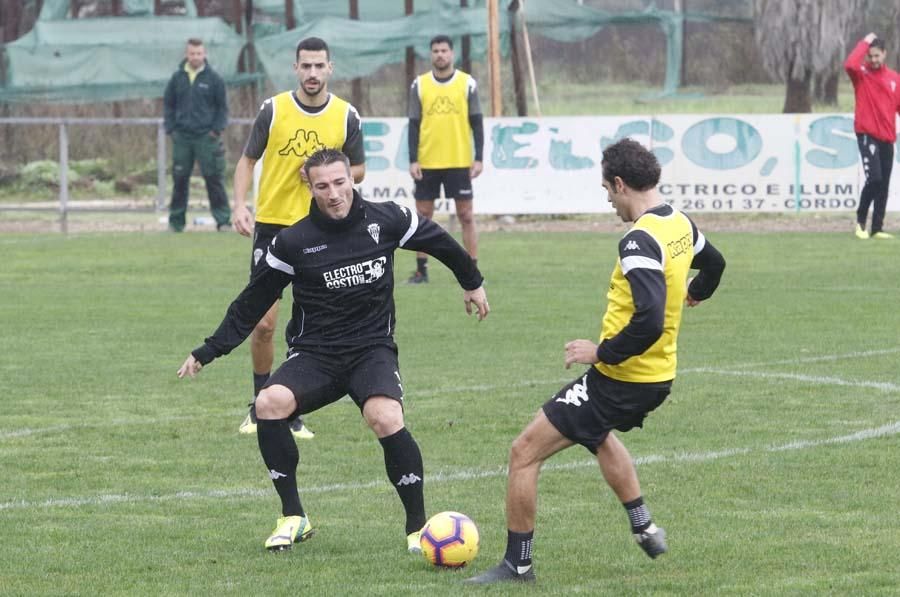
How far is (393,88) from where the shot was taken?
25859 mm

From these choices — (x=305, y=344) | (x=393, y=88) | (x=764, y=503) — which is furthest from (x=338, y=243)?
(x=393, y=88)

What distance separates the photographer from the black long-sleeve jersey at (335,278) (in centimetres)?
675

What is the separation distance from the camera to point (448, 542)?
239 inches

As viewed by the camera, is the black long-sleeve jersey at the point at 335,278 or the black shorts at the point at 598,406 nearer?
the black shorts at the point at 598,406

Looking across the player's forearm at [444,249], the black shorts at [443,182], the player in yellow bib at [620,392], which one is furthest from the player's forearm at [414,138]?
the player in yellow bib at [620,392]

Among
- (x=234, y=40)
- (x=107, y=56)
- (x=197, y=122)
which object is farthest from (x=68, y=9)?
(x=197, y=122)

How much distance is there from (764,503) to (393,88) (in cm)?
1932

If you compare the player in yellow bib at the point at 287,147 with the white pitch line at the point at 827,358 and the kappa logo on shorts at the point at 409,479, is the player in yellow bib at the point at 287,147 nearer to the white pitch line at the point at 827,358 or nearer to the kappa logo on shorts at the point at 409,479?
the kappa logo on shorts at the point at 409,479

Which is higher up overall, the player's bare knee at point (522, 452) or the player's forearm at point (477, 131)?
the player's bare knee at point (522, 452)

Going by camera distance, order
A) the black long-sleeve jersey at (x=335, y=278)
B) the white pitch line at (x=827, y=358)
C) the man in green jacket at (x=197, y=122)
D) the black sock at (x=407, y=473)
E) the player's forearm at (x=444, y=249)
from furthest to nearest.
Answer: the man in green jacket at (x=197, y=122)
the white pitch line at (x=827, y=358)
the player's forearm at (x=444, y=249)
the black long-sleeve jersey at (x=335, y=278)
the black sock at (x=407, y=473)

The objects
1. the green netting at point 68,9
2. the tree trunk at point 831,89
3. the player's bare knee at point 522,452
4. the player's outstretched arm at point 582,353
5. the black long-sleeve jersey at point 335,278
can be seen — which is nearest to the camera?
the player's outstretched arm at point 582,353

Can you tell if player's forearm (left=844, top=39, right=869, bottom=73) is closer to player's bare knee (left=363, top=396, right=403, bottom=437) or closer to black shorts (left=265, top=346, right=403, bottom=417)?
black shorts (left=265, top=346, right=403, bottom=417)

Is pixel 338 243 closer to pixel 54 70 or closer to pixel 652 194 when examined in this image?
pixel 652 194

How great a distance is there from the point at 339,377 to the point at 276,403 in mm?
302
